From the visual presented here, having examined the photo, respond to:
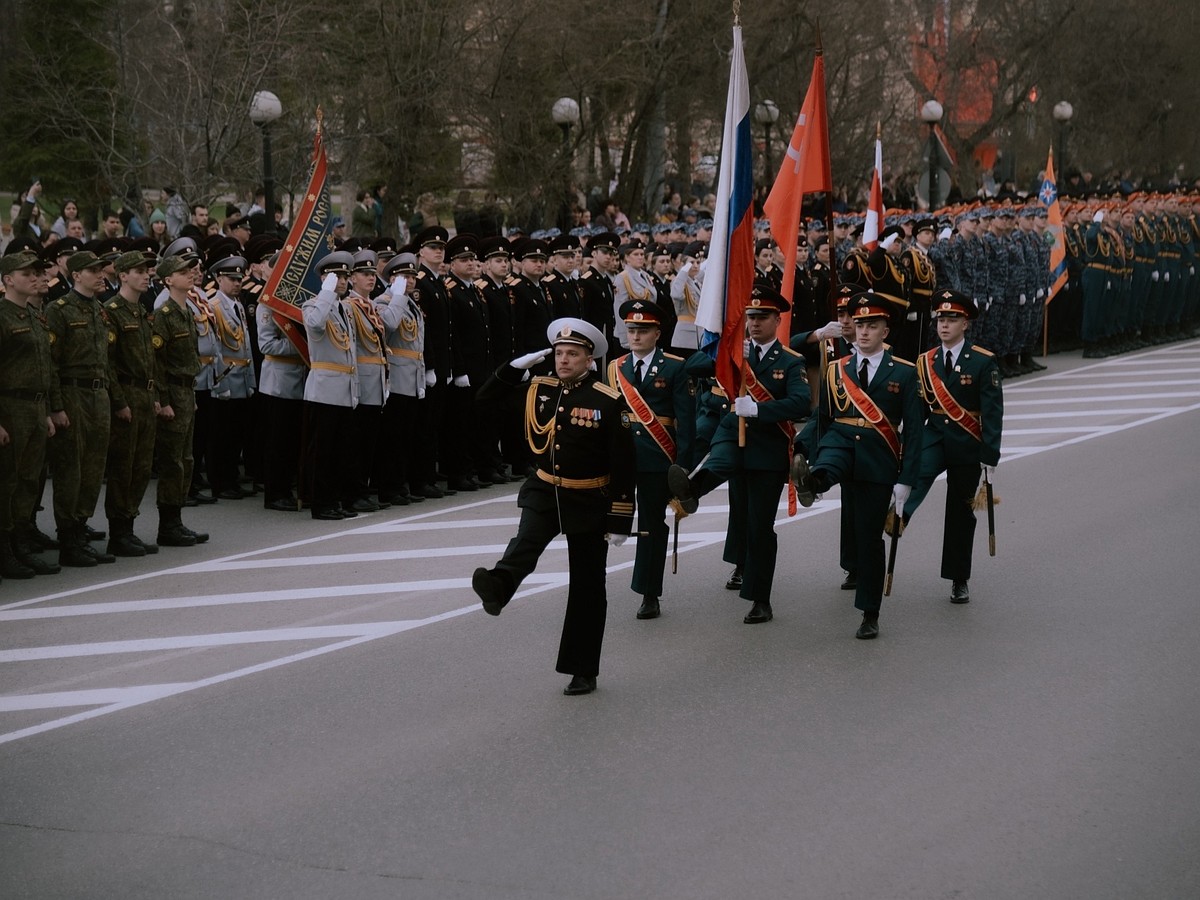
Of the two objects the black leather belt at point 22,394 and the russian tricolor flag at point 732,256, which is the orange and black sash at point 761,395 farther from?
the black leather belt at point 22,394

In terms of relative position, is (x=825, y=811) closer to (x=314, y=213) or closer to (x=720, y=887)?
(x=720, y=887)

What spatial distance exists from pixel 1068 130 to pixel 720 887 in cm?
4164

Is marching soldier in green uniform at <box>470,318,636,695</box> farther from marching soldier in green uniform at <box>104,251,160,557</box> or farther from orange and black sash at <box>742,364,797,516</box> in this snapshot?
marching soldier in green uniform at <box>104,251,160,557</box>

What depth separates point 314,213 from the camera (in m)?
13.4

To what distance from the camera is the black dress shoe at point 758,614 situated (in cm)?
967

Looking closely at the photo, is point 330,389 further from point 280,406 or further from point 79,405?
point 79,405

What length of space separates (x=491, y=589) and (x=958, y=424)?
370 centimetres

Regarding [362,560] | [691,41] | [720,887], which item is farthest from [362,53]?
[720,887]

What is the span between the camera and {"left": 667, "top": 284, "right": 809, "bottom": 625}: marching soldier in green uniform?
971 centimetres

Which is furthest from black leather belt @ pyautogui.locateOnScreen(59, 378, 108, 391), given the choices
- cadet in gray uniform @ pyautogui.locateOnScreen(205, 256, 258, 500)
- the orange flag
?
the orange flag

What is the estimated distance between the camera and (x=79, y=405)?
1156 cm

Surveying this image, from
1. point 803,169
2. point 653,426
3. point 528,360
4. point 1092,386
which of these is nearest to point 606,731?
point 528,360

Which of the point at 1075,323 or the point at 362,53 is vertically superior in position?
the point at 362,53

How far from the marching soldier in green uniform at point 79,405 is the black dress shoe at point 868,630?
5.43 metres
